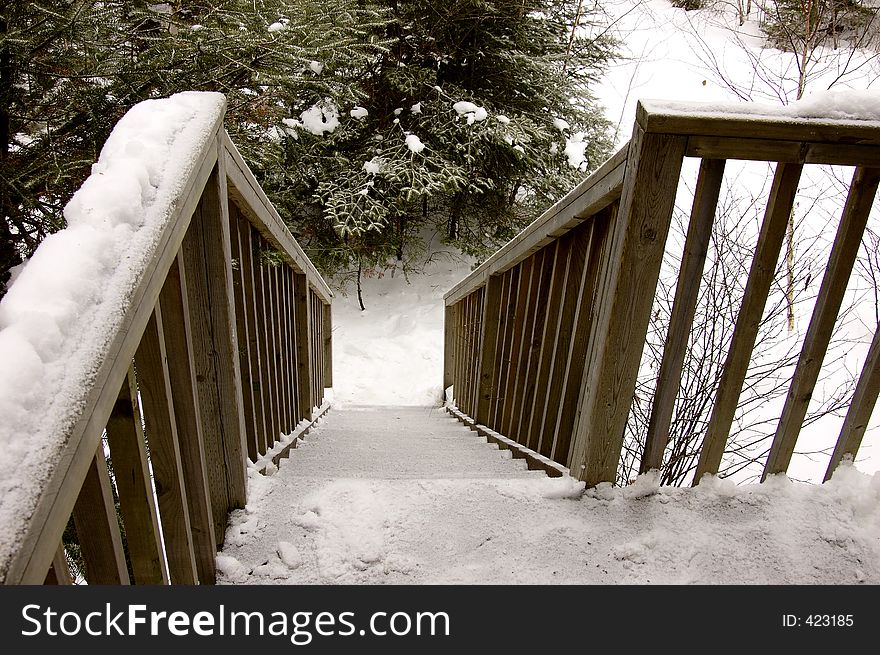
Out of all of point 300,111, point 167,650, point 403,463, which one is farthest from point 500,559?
point 300,111

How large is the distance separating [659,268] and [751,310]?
0.30m

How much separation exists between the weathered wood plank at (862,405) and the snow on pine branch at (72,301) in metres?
1.90

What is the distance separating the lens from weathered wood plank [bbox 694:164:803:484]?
1.34 metres

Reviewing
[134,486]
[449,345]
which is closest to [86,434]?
[134,486]

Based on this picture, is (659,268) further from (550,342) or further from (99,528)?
(99,528)

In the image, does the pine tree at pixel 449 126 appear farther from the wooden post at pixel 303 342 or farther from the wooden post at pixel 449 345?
the wooden post at pixel 303 342

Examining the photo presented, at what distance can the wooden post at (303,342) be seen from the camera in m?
3.60

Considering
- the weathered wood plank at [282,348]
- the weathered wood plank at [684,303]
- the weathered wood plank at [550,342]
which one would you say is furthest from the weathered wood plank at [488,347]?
the weathered wood plank at [684,303]

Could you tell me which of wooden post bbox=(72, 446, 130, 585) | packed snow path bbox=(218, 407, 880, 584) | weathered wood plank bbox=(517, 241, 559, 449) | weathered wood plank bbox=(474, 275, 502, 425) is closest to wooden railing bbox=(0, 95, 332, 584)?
wooden post bbox=(72, 446, 130, 585)

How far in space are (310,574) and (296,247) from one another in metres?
2.13

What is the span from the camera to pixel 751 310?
1.48 m

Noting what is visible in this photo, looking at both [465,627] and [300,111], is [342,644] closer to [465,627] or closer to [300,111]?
[465,627]

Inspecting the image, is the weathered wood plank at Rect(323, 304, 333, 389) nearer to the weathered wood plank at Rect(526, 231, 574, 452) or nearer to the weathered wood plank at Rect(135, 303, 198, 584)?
the weathered wood plank at Rect(526, 231, 574, 452)

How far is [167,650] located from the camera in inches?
32.3
